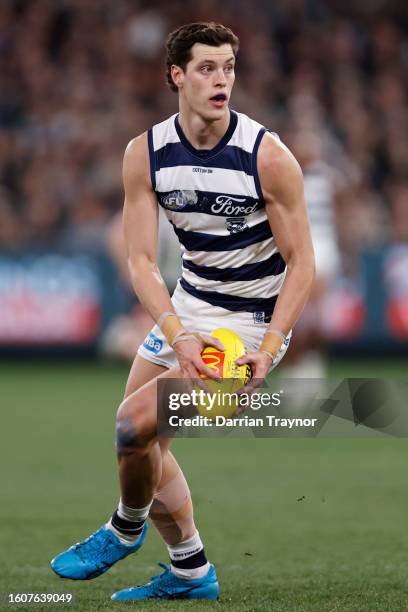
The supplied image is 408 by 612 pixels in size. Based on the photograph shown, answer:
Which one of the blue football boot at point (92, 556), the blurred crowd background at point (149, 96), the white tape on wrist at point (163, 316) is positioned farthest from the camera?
the blurred crowd background at point (149, 96)

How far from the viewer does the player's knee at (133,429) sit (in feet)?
16.2

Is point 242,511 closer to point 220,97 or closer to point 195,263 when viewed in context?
point 195,263

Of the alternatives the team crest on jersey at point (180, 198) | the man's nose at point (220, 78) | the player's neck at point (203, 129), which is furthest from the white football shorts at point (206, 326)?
the man's nose at point (220, 78)

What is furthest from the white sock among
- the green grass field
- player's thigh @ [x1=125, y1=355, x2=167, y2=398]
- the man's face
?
the man's face

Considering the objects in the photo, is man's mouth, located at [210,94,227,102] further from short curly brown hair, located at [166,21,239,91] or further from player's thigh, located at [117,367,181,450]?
player's thigh, located at [117,367,181,450]

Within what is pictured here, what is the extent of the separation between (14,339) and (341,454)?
6.12 metres

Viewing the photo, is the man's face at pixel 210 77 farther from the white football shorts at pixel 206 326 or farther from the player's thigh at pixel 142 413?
the player's thigh at pixel 142 413

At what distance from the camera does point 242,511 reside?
23.6ft

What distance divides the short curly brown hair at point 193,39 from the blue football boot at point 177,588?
2026 millimetres

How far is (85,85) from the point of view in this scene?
16.2 m

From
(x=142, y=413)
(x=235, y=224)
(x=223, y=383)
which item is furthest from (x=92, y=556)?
(x=235, y=224)

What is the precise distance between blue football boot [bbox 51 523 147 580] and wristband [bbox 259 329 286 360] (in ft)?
3.21

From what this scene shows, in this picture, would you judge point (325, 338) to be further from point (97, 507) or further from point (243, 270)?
point (243, 270)

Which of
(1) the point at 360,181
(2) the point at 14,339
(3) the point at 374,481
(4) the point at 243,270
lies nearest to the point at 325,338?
(1) the point at 360,181
